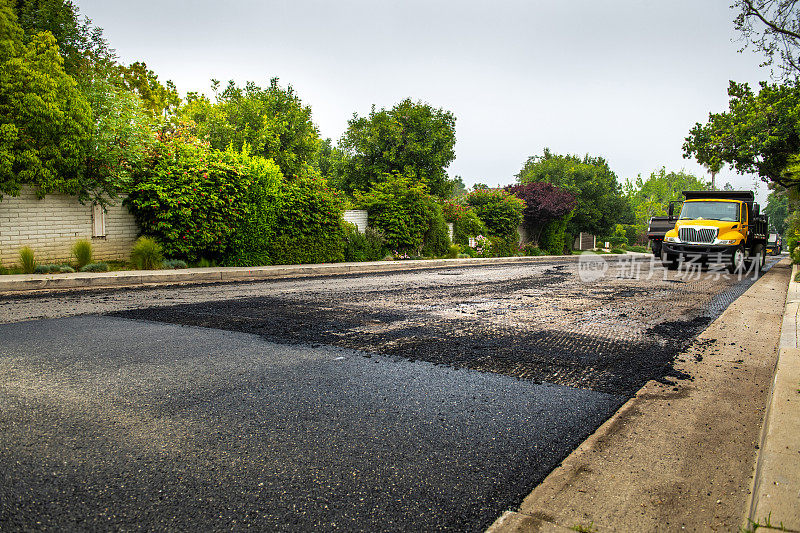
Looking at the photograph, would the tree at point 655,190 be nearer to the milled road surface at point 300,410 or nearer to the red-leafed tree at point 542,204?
the red-leafed tree at point 542,204

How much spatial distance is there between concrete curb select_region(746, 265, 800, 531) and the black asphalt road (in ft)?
3.01

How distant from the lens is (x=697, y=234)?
17641 mm

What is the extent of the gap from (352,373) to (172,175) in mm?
12775

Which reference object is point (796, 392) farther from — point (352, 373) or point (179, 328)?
point (179, 328)

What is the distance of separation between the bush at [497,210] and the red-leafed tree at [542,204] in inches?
138

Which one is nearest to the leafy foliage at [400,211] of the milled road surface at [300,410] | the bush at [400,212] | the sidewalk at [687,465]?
the bush at [400,212]

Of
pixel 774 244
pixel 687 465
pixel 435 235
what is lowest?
pixel 687 465

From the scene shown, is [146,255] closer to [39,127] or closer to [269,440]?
[39,127]

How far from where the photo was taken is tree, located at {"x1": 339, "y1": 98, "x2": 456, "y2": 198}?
33.5 m

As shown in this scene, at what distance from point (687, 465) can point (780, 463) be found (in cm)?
43

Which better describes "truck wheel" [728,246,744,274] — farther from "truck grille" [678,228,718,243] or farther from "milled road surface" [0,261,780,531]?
"milled road surface" [0,261,780,531]

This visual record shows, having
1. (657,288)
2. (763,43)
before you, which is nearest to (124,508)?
(657,288)

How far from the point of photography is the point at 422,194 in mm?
23672

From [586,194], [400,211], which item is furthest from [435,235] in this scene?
[586,194]
